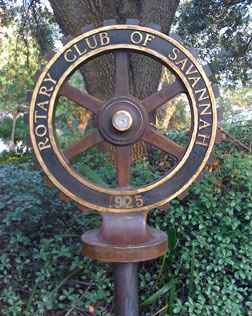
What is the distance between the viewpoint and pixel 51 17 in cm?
762

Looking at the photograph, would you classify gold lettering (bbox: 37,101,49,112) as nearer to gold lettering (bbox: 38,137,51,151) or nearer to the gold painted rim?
the gold painted rim

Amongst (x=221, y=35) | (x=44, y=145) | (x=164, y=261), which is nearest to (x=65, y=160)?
(x=44, y=145)

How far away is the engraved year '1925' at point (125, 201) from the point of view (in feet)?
8.55

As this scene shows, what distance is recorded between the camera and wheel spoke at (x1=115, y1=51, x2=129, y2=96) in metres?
2.65

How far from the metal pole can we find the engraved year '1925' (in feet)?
1.28

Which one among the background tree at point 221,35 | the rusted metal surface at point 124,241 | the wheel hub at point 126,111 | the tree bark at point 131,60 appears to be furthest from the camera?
the background tree at point 221,35

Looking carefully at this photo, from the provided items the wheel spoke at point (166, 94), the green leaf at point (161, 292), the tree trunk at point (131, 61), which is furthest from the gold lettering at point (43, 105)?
the tree trunk at point (131, 61)

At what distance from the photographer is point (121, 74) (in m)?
2.66

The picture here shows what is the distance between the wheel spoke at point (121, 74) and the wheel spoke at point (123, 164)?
1.24 feet

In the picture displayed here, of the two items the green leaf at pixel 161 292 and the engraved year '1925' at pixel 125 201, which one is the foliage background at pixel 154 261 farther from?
the engraved year '1925' at pixel 125 201

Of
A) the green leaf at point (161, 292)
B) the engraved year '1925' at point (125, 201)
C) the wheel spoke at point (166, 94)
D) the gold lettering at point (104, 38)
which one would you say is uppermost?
the gold lettering at point (104, 38)

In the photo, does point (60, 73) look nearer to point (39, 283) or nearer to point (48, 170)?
point (48, 170)

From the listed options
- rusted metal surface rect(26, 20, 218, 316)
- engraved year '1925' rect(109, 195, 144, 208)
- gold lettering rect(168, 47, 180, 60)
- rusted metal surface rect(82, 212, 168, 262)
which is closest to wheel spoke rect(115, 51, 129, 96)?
rusted metal surface rect(26, 20, 218, 316)

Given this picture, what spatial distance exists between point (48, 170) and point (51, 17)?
5810 millimetres
